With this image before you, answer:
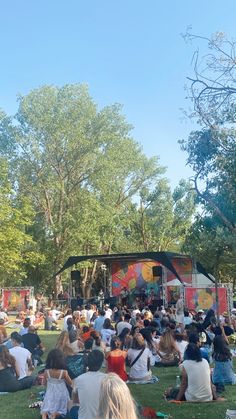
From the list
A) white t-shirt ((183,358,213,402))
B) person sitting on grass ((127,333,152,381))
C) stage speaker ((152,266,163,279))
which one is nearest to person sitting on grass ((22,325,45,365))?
person sitting on grass ((127,333,152,381))

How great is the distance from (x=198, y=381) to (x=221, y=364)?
1.64 metres

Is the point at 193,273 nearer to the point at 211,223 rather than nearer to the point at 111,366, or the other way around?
the point at 211,223

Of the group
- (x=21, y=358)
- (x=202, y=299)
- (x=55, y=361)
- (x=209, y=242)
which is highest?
(x=209, y=242)

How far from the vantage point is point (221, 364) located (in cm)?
871

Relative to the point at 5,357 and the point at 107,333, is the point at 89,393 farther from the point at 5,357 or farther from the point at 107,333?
the point at 107,333

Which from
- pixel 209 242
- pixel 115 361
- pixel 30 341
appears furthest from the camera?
pixel 209 242

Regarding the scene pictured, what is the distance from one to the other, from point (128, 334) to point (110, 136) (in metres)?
25.2

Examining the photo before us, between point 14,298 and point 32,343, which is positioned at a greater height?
point 14,298

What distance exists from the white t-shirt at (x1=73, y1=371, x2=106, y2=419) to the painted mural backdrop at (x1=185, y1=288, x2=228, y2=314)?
1619cm

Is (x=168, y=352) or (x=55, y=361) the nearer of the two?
(x=55, y=361)

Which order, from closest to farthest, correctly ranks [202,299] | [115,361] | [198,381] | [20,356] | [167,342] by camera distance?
[198,381], [115,361], [20,356], [167,342], [202,299]

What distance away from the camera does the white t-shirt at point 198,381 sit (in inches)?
278

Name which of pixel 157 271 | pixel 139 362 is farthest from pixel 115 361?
pixel 157 271

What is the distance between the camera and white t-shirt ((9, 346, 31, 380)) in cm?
867
